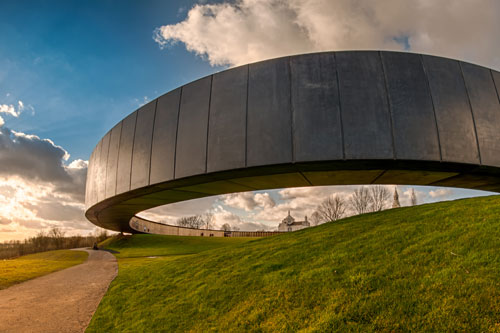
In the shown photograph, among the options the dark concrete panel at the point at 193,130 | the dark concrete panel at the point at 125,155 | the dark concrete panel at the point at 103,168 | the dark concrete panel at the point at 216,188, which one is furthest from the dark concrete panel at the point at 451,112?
the dark concrete panel at the point at 103,168

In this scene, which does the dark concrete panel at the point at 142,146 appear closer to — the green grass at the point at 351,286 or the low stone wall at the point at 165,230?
the green grass at the point at 351,286

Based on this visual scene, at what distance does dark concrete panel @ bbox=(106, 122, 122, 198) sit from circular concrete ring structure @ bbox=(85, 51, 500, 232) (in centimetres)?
594

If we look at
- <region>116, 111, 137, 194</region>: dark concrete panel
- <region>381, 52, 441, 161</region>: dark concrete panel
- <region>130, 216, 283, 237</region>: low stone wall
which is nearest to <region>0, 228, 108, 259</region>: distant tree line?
<region>130, 216, 283, 237</region>: low stone wall

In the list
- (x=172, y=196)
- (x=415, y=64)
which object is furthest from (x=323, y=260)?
(x=172, y=196)

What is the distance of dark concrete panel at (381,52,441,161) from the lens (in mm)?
11172

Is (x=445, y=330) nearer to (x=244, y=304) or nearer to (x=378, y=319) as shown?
(x=378, y=319)

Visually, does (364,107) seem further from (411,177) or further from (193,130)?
(193,130)

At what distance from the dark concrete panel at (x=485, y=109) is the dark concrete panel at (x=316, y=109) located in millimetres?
6001

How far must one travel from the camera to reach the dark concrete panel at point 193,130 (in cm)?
1316

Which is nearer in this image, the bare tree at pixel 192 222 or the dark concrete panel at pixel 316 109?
the dark concrete panel at pixel 316 109

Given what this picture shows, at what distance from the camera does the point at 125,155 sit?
17.2m

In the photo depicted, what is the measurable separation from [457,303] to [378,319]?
3.50 feet

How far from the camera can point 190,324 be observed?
5648mm

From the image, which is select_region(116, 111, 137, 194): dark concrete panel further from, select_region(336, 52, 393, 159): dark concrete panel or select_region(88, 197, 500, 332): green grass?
select_region(336, 52, 393, 159): dark concrete panel
